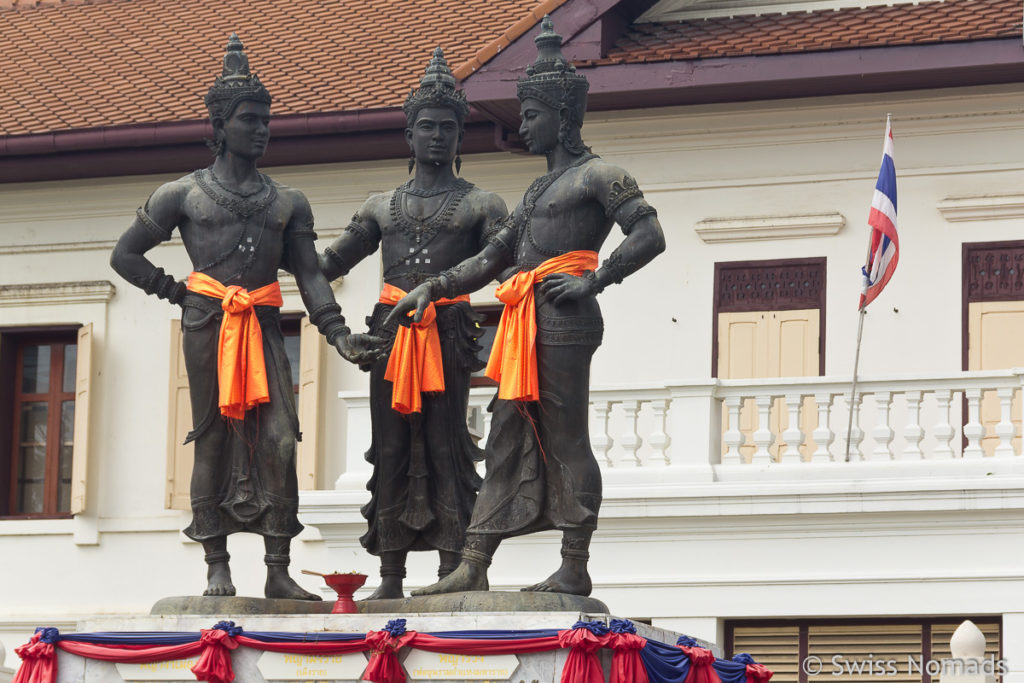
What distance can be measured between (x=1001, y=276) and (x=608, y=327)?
3444 mm

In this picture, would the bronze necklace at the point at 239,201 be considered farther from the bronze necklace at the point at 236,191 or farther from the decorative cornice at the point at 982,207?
the decorative cornice at the point at 982,207

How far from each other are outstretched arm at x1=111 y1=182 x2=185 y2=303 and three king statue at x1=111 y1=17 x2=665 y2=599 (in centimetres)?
1

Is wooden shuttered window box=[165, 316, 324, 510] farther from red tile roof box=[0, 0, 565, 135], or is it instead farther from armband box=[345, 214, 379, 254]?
armband box=[345, 214, 379, 254]

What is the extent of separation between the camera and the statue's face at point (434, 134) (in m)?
12.5

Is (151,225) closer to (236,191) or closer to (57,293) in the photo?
(236,191)

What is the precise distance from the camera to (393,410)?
1244cm

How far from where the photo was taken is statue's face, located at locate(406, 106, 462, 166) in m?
12.5

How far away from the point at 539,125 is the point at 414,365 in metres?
1.34

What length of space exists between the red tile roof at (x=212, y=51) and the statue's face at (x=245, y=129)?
8744 millimetres

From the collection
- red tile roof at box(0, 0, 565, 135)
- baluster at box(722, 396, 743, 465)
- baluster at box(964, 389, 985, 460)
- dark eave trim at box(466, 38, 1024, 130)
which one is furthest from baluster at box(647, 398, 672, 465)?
red tile roof at box(0, 0, 565, 135)

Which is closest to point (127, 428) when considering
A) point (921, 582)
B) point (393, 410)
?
point (921, 582)

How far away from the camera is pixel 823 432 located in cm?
1906

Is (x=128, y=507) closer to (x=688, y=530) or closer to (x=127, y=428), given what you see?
(x=127, y=428)

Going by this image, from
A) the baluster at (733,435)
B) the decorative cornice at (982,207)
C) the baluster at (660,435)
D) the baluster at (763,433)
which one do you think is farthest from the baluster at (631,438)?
the decorative cornice at (982,207)
